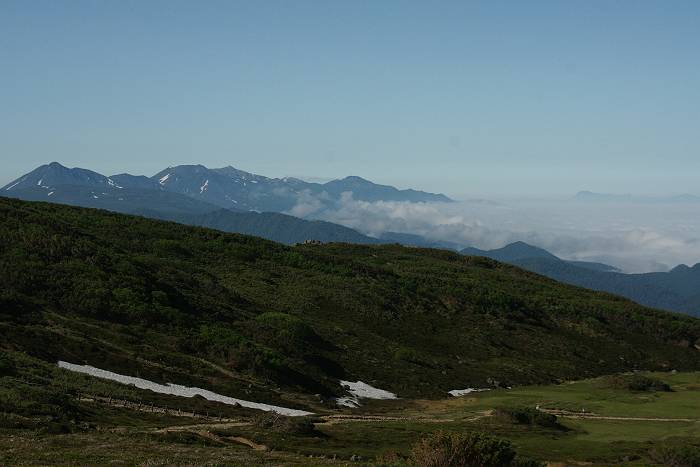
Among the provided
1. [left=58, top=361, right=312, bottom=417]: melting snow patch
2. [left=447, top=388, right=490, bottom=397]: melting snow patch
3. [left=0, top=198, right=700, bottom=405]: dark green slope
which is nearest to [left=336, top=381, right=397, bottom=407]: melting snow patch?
[left=0, top=198, right=700, bottom=405]: dark green slope

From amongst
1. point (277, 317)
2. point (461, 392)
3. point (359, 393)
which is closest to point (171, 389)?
point (359, 393)

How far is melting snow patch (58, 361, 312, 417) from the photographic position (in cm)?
4388

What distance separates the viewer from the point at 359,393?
5641 cm

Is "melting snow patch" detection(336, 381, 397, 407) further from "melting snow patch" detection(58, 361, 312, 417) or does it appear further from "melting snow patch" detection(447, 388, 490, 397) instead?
"melting snow patch" detection(58, 361, 312, 417)

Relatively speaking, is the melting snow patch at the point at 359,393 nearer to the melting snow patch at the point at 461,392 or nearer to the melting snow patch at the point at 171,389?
the melting snow patch at the point at 461,392

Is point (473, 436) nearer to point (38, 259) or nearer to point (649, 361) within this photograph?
point (38, 259)

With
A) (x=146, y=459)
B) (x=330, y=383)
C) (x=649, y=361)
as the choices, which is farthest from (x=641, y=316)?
(x=146, y=459)

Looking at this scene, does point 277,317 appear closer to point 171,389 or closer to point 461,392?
point 461,392

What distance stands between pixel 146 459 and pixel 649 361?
78.1 m

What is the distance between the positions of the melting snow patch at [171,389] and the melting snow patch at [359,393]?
6.97 meters

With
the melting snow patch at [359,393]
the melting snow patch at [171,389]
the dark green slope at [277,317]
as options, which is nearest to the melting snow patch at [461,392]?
the dark green slope at [277,317]

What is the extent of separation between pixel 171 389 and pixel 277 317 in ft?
78.3

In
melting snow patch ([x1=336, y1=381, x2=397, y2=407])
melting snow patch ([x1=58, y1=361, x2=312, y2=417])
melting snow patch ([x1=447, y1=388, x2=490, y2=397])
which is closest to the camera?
melting snow patch ([x1=58, y1=361, x2=312, y2=417])

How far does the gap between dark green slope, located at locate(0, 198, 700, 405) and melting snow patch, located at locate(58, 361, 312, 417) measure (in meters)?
1.30
